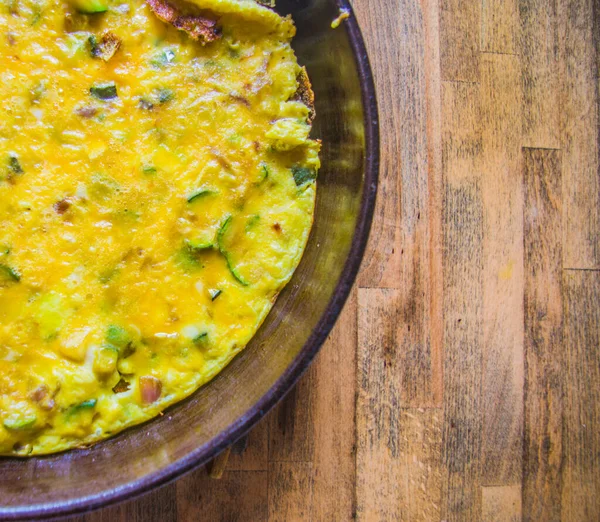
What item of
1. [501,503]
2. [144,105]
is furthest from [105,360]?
[501,503]

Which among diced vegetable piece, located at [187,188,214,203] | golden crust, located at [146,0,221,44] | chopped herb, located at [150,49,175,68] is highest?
golden crust, located at [146,0,221,44]

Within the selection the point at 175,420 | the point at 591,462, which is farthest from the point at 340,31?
the point at 591,462

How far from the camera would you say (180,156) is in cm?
178

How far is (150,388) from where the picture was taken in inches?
69.0

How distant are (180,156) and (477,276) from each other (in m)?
1.28

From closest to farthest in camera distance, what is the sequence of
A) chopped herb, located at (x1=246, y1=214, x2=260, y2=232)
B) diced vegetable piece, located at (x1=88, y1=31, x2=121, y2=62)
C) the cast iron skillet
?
the cast iron skillet, diced vegetable piece, located at (x1=88, y1=31, x2=121, y2=62), chopped herb, located at (x1=246, y1=214, x2=260, y2=232)

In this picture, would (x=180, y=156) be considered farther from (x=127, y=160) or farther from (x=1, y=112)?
(x=1, y=112)

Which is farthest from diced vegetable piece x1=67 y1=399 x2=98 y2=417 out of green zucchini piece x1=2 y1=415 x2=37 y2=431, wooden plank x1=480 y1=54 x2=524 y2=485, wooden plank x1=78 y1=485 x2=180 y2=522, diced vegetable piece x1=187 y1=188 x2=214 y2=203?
wooden plank x1=480 y1=54 x2=524 y2=485

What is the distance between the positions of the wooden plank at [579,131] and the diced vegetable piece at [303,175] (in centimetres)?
118

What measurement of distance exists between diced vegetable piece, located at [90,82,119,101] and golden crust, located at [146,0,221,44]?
290mm

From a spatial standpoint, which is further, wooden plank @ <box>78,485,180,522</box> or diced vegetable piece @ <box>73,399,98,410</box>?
wooden plank @ <box>78,485,180,522</box>

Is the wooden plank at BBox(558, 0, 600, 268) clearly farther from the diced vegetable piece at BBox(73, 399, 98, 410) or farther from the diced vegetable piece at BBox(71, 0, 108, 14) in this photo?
the diced vegetable piece at BBox(73, 399, 98, 410)

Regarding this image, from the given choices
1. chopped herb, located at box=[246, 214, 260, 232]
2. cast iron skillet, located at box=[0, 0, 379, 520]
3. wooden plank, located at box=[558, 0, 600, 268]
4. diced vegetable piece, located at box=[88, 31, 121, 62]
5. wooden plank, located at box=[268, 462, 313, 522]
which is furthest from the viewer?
wooden plank, located at box=[558, 0, 600, 268]

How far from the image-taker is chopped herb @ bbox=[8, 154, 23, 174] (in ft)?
5.44
